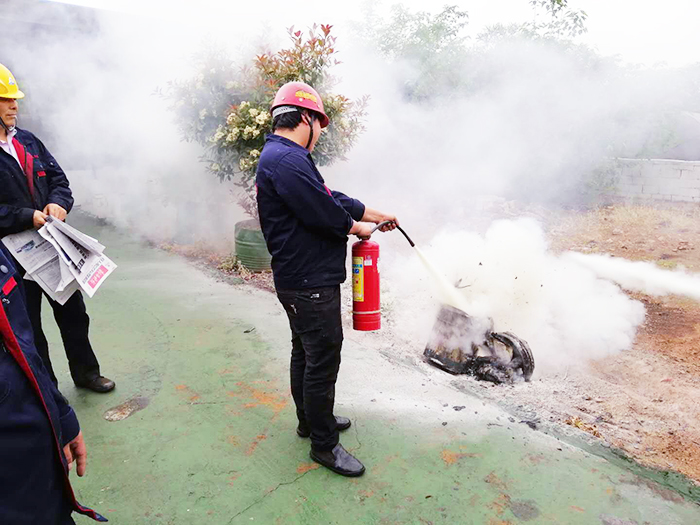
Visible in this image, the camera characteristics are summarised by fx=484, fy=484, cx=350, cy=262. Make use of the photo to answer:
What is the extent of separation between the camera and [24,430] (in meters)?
1.19

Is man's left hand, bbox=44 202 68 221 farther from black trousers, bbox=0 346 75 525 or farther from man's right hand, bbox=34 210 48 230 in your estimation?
black trousers, bbox=0 346 75 525

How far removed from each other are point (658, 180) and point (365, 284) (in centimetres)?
824

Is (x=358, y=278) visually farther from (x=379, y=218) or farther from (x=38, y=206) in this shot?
(x=38, y=206)

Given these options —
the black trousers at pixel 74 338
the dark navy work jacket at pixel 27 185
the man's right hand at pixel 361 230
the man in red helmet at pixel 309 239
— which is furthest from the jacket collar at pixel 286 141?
the black trousers at pixel 74 338

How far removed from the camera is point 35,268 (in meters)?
2.65

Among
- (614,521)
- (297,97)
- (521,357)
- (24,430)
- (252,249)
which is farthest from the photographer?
(252,249)

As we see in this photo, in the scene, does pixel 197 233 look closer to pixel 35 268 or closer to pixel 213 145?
pixel 213 145

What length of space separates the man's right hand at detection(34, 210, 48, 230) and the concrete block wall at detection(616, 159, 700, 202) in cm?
902

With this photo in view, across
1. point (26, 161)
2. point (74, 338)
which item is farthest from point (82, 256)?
point (74, 338)

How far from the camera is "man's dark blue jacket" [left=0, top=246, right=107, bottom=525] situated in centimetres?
116

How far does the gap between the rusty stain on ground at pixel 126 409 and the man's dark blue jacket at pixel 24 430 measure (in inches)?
70.2

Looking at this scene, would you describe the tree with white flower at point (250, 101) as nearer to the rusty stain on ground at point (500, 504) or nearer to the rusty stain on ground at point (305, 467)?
the rusty stain on ground at point (305, 467)

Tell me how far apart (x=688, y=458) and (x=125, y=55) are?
30.9 ft

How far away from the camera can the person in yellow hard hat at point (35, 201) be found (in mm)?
2580
